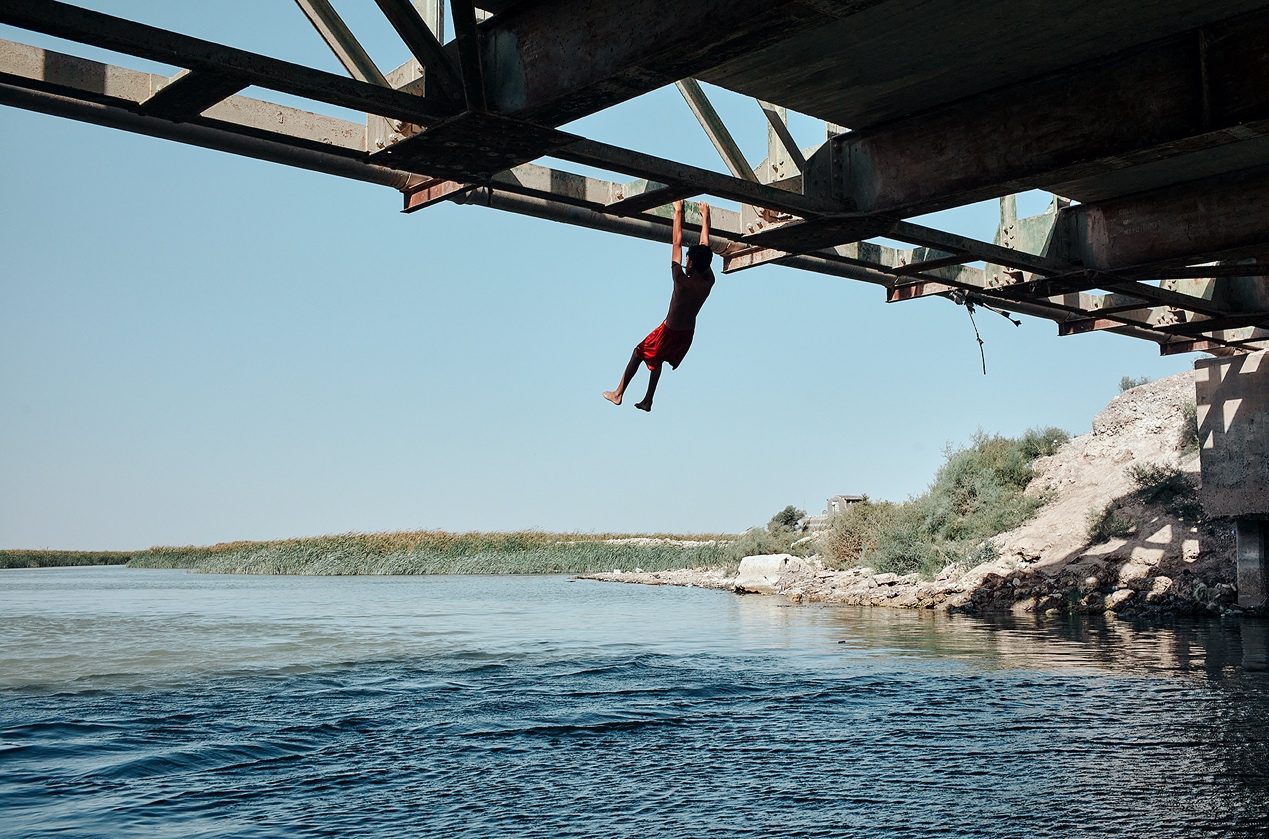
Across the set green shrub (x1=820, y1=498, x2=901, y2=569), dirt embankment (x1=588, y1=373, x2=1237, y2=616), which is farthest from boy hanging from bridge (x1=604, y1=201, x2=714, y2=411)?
green shrub (x1=820, y1=498, x2=901, y2=569)

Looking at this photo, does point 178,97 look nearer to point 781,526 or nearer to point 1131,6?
point 1131,6

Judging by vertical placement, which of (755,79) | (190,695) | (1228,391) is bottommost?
(190,695)

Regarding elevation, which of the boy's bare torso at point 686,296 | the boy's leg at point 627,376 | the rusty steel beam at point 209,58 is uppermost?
the rusty steel beam at point 209,58

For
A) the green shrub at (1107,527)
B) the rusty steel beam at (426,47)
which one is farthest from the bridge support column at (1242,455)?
the rusty steel beam at (426,47)

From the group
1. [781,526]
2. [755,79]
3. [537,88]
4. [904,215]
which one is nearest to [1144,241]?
[904,215]

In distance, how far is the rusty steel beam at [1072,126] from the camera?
727cm

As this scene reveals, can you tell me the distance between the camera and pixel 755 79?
7902 mm

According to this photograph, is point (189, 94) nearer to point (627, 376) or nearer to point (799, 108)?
point (627, 376)

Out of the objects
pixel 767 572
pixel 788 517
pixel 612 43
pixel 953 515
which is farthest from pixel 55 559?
pixel 612 43

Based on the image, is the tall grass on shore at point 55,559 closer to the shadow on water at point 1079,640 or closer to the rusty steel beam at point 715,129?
the shadow on water at point 1079,640

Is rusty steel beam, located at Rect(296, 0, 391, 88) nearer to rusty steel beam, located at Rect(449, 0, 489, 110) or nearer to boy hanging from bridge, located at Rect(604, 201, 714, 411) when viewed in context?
rusty steel beam, located at Rect(449, 0, 489, 110)

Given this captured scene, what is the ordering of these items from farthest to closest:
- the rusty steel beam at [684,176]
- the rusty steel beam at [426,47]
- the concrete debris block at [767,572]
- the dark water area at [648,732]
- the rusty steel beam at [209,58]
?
1. the concrete debris block at [767,572]
2. the rusty steel beam at [684,176]
3. the dark water area at [648,732]
4. the rusty steel beam at [426,47]
5. the rusty steel beam at [209,58]

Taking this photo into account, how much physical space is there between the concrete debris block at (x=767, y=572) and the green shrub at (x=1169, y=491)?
9.94m

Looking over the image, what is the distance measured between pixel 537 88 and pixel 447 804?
465 cm
